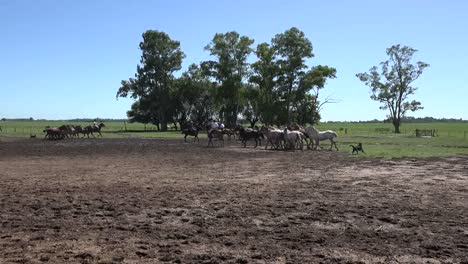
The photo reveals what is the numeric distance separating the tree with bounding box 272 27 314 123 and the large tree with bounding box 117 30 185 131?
2309 centimetres

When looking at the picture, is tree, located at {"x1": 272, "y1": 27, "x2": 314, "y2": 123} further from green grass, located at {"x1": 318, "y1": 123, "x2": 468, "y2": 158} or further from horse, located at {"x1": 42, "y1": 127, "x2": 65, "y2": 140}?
horse, located at {"x1": 42, "y1": 127, "x2": 65, "y2": 140}

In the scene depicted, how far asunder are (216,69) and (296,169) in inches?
2362

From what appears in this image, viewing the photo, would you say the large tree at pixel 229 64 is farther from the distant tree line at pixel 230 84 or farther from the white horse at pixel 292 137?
the white horse at pixel 292 137

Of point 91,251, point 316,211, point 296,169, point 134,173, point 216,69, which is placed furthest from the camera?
point 216,69

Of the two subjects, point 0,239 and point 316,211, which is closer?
point 0,239

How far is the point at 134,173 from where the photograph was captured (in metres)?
17.7

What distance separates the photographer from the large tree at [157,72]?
82.8 m

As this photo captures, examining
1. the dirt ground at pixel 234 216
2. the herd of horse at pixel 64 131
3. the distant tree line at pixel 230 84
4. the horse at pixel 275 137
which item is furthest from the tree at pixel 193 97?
the dirt ground at pixel 234 216

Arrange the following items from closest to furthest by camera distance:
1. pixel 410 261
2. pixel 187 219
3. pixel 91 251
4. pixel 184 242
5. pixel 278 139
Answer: pixel 410 261, pixel 91 251, pixel 184 242, pixel 187 219, pixel 278 139

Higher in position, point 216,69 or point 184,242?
point 216,69

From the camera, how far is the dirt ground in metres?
7.33

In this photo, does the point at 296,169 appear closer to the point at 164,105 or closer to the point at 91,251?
the point at 91,251

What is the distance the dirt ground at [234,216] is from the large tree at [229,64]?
58.2 metres

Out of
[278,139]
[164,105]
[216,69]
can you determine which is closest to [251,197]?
[278,139]
